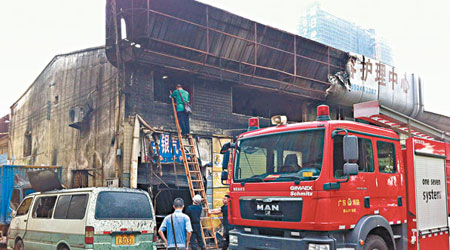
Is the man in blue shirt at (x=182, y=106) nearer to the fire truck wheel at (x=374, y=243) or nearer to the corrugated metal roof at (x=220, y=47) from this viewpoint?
the corrugated metal roof at (x=220, y=47)

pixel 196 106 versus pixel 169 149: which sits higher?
pixel 196 106

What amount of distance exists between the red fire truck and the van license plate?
208cm

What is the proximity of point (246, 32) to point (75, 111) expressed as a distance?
23.0 feet

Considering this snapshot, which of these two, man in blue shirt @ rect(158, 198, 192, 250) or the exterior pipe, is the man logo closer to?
man in blue shirt @ rect(158, 198, 192, 250)

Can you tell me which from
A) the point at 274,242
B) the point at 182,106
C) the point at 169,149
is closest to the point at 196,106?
the point at 182,106

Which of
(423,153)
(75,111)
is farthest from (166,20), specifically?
(423,153)

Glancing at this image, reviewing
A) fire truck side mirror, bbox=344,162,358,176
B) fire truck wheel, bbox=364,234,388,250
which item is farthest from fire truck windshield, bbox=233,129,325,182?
fire truck wheel, bbox=364,234,388,250

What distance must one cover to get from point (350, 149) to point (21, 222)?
788cm

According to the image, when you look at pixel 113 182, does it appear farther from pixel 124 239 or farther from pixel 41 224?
→ pixel 124 239

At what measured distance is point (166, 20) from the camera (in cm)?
1384

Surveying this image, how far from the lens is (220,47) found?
15500mm

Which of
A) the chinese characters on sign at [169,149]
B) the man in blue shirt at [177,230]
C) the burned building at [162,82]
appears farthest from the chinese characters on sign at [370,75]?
the man in blue shirt at [177,230]

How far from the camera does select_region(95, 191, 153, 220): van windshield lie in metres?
8.16

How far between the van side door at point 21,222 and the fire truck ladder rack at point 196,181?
4.54m
